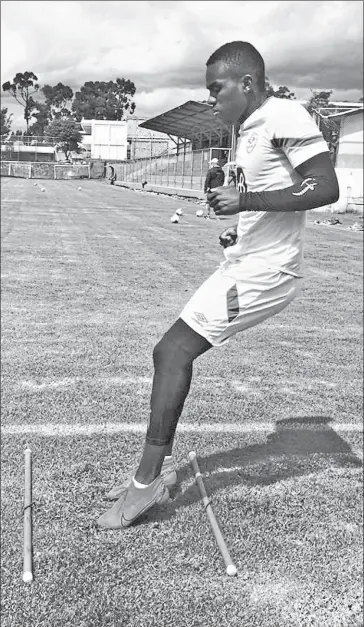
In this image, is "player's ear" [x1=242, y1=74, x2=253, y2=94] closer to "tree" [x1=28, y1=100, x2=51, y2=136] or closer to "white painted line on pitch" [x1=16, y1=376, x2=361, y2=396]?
"white painted line on pitch" [x1=16, y1=376, x2=361, y2=396]

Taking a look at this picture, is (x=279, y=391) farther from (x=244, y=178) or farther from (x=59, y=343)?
(x=244, y=178)

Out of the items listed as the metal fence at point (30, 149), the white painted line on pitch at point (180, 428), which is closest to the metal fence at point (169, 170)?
the metal fence at point (30, 149)

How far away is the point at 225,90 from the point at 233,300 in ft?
2.93

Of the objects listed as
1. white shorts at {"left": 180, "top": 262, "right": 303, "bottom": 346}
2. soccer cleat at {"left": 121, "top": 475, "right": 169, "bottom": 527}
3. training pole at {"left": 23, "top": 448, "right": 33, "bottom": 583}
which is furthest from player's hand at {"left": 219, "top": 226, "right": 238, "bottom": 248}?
training pole at {"left": 23, "top": 448, "right": 33, "bottom": 583}

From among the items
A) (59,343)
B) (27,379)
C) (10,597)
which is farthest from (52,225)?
(10,597)

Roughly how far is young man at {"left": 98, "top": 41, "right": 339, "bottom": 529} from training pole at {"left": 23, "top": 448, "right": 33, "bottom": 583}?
35 centimetres

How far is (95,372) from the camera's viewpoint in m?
5.64

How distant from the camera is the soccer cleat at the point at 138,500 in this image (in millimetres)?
3010

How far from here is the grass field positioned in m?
2.69

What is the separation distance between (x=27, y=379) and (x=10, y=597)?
9.40ft

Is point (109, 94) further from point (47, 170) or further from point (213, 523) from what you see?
point (47, 170)

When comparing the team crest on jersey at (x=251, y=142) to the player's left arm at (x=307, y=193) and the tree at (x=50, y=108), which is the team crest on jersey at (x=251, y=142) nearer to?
the player's left arm at (x=307, y=193)

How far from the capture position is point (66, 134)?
74.2 metres

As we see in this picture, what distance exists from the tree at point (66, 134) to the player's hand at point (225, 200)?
73.3m
